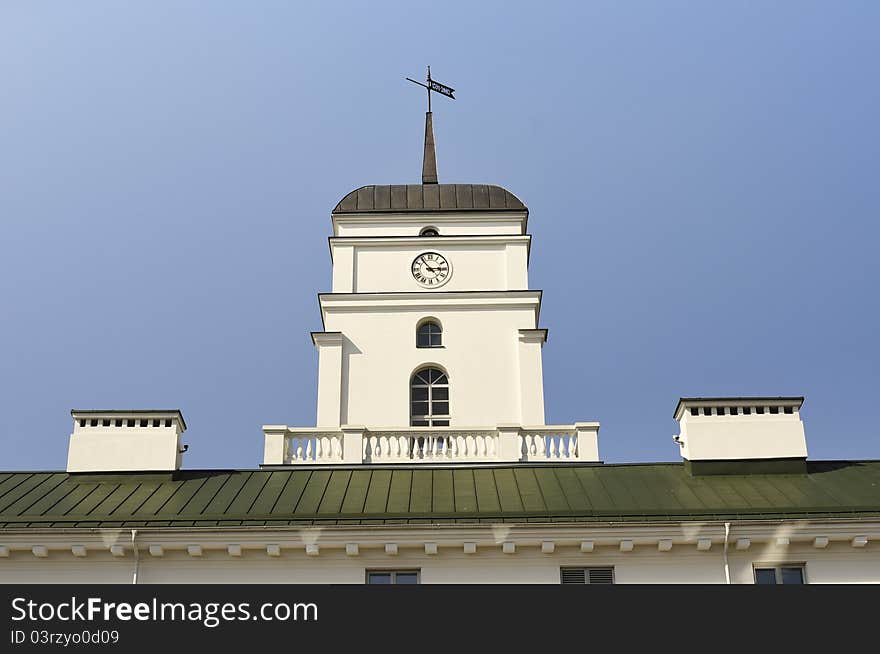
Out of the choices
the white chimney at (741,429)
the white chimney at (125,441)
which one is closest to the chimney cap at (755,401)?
the white chimney at (741,429)

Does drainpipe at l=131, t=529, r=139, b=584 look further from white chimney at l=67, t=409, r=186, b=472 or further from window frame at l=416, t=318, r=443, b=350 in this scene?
window frame at l=416, t=318, r=443, b=350

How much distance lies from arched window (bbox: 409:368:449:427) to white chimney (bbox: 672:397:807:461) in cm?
1058

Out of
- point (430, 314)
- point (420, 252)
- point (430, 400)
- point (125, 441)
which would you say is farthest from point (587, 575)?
point (420, 252)

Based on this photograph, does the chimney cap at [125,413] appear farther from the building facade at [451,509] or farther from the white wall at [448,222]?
the white wall at [448,222]

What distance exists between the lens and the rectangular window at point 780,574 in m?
22.4

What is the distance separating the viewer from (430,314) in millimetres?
38969

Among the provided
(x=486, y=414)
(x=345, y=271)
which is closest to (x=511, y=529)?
(x=486, y=414)

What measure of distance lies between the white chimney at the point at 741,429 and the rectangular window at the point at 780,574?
13.9 feet

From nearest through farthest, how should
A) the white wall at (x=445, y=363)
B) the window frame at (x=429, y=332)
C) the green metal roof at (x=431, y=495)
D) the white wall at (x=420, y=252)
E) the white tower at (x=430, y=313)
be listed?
1. the green metal roof at (x=431, y=495)
2. the white wall at (x=445, y=363)
3. the white tower at (x=430, y=313)
4. the window frame at (x=429, y=332)
5. the white wall at (x=420, y=252)

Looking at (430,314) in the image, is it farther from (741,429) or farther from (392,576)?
(392,576)

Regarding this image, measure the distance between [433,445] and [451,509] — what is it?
790 centimetres
